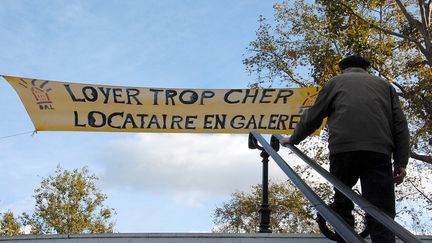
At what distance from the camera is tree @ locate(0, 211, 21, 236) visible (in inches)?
1252

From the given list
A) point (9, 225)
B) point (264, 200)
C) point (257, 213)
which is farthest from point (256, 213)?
point (264, 200)

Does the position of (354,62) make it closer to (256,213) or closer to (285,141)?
(285,141)

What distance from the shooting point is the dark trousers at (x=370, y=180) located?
293cm

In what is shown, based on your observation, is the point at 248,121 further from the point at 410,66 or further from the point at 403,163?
the point at 410,66

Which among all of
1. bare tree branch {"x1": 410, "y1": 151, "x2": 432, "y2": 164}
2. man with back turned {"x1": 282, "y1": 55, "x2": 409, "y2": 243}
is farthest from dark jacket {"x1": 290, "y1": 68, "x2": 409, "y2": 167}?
bare tree branch {"x1": 410, "y1": 151, "x2": 432, "y2": 164}

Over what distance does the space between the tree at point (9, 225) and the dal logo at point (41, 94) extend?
25.7 meters

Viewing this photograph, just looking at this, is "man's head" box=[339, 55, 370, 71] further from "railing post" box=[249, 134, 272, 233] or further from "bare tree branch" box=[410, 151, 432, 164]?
"bare tree branch" box=[410, 151, 432, 164]

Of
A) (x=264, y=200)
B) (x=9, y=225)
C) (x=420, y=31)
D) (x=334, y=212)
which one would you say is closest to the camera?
(x=334, y=212)

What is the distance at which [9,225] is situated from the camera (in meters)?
31.9

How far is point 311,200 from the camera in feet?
9.45

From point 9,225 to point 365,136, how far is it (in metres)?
32.7

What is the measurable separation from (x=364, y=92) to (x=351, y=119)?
0.68 ft

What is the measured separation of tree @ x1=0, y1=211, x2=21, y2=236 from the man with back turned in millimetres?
32037

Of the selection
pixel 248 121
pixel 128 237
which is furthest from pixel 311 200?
pixel 248 121
